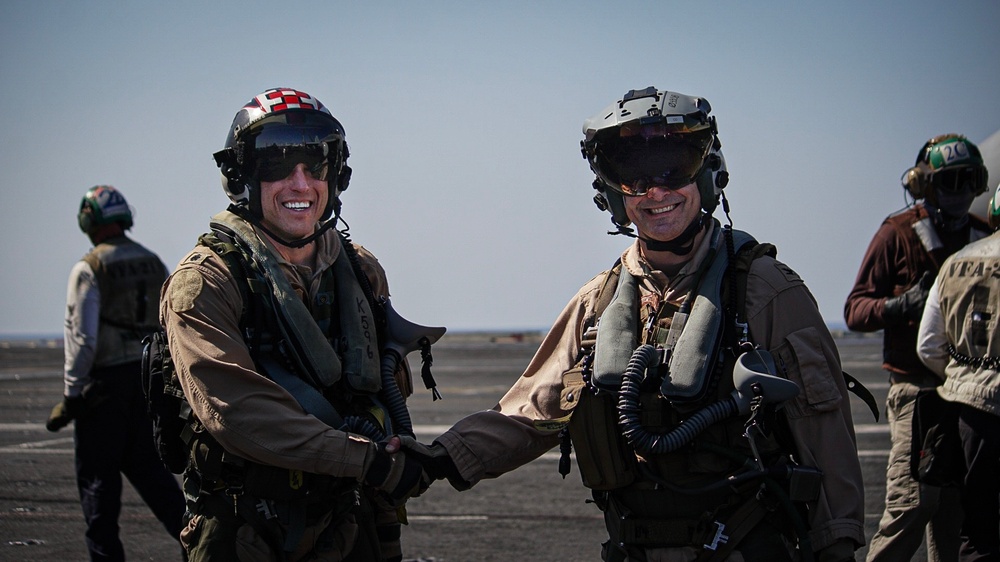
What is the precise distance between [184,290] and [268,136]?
82 cm

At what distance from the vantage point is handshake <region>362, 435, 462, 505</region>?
3924mm

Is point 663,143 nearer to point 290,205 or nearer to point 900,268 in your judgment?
point 290,205

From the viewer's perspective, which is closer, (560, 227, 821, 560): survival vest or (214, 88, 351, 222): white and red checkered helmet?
(560, 227, 821, 560): survival vest

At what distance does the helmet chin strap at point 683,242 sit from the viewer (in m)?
3.97

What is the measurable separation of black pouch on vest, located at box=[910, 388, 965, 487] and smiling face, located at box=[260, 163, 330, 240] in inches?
142

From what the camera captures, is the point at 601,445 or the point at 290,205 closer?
the point at 601,445

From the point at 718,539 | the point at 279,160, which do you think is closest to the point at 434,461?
the point at 718,539

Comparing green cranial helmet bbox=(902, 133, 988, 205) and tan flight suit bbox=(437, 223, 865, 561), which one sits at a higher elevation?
green cranial helmet bbox=(902, 133, 988, 205)

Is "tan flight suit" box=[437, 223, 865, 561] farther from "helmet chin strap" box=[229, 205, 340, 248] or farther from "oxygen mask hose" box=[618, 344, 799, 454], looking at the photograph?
"helmet chin strap" box=[229, 205, 340, 248]

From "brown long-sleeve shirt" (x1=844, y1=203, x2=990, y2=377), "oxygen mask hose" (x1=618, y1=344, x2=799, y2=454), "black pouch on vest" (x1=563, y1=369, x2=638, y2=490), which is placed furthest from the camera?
"brown long-sleeve shirt" (x1=844, y1=203, x2=990, y2=377)

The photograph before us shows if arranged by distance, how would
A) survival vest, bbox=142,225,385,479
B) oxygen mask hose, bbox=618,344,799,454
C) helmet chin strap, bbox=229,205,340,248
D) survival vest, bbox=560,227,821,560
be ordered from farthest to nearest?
1. helmet chin strap, bbox=229,205,340,248
2. survival vest, bbox=142,225,385,479
3. survival vest, bbox=560,227,821,560
4. oxygen mask hose, bbox=618,344,799,454

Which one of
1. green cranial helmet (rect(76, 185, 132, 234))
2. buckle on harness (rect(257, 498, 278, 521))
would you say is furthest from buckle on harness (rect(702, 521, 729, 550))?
green cranial helmet (rect(76, 185, 132, 234))

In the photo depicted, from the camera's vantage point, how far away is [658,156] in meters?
4.04

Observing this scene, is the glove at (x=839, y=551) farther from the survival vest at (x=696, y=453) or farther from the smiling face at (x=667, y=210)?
the smiling face at (x=667, y=210)
